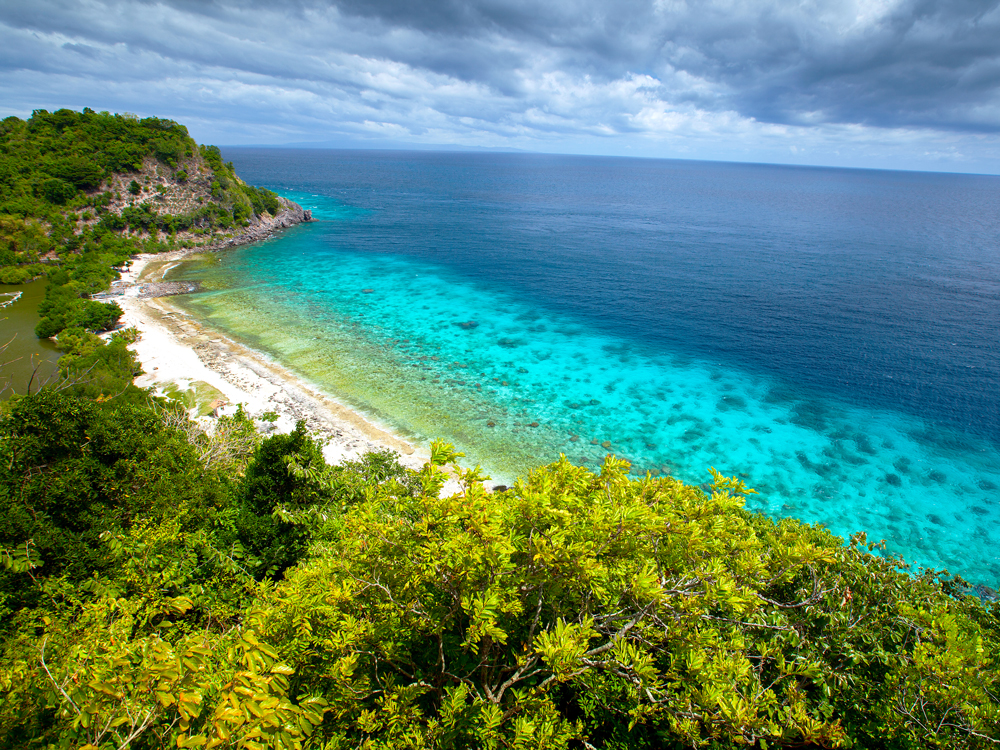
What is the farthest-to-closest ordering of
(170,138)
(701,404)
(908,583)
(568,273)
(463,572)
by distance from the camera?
(170,138) < (568,273) < (701,404) < (908,583) < (463,572)

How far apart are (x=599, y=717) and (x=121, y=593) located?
11836 mm

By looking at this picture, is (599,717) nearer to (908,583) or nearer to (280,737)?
(280,737)

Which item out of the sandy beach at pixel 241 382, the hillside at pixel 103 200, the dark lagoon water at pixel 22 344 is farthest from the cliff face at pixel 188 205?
the sandy beach at pixel 241 382

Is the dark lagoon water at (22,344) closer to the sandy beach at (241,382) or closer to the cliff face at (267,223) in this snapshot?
the sandy beach at (241,382)

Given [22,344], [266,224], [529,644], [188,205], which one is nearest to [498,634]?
[529,644]

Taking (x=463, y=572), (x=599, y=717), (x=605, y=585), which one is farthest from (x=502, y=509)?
(x=599, y=717)

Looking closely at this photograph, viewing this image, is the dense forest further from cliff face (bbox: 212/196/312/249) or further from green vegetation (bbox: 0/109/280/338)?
cliff face (bbox: 212/196/312/249)

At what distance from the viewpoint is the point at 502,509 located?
8.02m

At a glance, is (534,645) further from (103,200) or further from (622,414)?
(103,200)

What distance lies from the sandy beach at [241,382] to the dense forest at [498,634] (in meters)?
15.8

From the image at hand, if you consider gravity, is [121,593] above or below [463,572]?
below

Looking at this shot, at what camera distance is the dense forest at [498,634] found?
6.29 meters

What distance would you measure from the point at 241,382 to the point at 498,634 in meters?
34.8

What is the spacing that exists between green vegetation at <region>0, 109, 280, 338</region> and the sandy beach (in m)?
5.45
